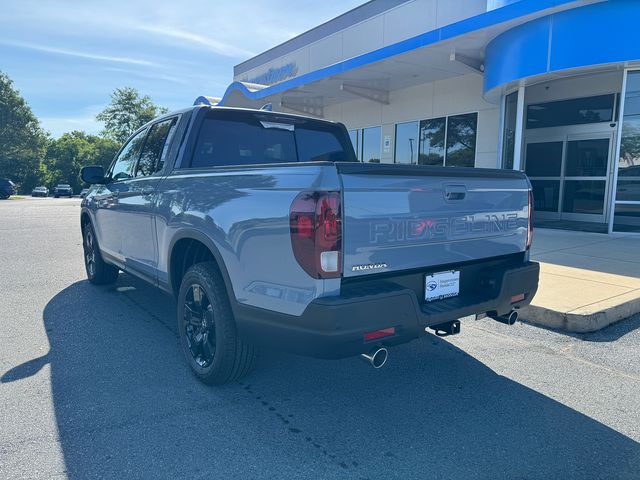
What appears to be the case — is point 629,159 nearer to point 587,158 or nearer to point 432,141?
point 587,158

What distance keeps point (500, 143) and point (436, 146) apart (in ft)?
9.77

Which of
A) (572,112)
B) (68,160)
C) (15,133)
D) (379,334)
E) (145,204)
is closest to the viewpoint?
(379,334)

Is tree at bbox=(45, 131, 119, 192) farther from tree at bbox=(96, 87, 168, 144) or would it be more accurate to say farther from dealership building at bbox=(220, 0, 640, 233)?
dealership building at bbox=(220, 0, 640, 233)

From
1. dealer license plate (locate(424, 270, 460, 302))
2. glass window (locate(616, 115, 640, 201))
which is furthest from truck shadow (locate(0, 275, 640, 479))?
glass window (locate(616, 115, 640, 201))

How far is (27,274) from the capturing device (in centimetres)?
714

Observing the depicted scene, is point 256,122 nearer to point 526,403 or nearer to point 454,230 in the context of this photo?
point 454,230

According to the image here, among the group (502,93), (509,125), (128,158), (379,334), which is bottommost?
(379,334)

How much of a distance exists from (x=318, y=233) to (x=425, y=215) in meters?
0.79

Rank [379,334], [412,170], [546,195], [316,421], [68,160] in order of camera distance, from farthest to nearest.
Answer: [68,160], [546,195], [316,421], [412,170], [379,334]

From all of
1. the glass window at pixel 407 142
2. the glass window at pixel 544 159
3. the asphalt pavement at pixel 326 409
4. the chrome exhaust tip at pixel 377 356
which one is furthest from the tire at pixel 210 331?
the glass window at pixel 544 159

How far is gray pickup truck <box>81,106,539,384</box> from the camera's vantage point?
250cm

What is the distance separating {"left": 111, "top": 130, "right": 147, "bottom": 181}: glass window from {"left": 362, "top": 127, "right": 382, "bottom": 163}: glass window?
1185cm

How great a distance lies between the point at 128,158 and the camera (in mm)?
5246

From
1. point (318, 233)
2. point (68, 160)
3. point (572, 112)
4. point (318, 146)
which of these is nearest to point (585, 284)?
point (318, 146)
